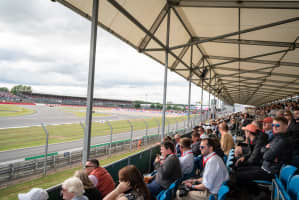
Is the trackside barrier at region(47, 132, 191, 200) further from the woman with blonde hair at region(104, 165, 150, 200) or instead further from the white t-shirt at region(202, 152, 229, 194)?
the white t-shirt at region(202, 152, 229, 194)

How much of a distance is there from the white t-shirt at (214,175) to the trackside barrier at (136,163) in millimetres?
1620

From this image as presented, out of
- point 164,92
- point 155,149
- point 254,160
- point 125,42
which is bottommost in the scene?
point 155,149

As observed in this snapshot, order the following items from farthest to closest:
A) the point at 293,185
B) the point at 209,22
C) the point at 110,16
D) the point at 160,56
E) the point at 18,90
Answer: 1. the point at 18,90
2. the point at 160,56
3. the point at 209,22
4. the point at 110,16
5. the point at 293,185

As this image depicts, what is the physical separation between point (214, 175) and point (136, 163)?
226 cm

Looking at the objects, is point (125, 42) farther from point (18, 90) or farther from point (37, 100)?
point (37, 100)

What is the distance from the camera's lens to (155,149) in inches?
219

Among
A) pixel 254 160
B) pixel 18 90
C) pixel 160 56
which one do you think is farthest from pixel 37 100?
pixel 254 160

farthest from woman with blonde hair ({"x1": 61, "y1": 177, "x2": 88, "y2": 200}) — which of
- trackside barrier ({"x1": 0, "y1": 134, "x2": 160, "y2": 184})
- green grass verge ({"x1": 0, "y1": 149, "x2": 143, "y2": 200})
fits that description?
trackside barrier ({"x1": 0, "y1": 134, "x2": 160, "y2": 184})

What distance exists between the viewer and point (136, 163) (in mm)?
4285

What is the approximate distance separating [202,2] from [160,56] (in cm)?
345

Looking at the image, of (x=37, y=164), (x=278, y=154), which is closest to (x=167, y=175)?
(x=278, y=154)

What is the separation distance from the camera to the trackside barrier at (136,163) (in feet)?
7.52

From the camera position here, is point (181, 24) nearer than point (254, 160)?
No

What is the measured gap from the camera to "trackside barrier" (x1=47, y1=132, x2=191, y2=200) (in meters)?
2.29
